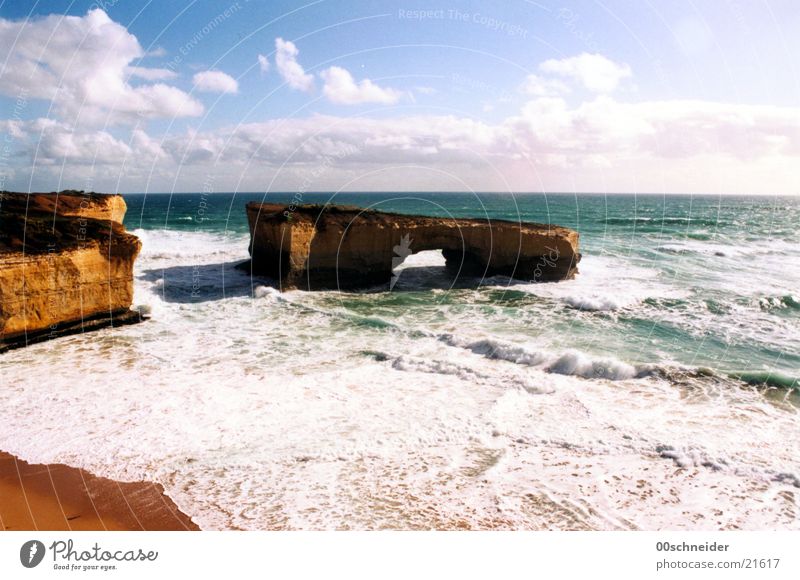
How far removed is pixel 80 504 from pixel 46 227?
9.65m

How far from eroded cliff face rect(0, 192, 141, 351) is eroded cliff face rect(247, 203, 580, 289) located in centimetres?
545

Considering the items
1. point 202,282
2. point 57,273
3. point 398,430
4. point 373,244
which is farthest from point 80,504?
point 202,282

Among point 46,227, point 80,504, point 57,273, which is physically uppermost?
point 46,227

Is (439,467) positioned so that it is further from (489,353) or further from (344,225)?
(344,225)

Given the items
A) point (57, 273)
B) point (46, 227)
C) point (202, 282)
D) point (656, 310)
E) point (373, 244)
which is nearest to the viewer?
point (57, 273)

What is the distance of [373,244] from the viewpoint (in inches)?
762

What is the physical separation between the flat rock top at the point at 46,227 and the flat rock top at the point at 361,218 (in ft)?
18.3

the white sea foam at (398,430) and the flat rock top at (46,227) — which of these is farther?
the flat rock top at (46,227)

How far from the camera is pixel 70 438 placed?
25.6 ft

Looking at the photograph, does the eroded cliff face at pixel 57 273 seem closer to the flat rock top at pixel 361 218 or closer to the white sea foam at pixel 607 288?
the flat rock top at pixel 361 218

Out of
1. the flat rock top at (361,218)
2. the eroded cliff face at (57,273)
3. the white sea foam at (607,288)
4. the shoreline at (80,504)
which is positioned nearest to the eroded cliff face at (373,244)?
the flat rock top at (361,218)

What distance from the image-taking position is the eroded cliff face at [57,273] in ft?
38.3

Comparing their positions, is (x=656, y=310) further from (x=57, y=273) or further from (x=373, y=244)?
(x=57, y=273)

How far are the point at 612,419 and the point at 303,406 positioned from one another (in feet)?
17.7
